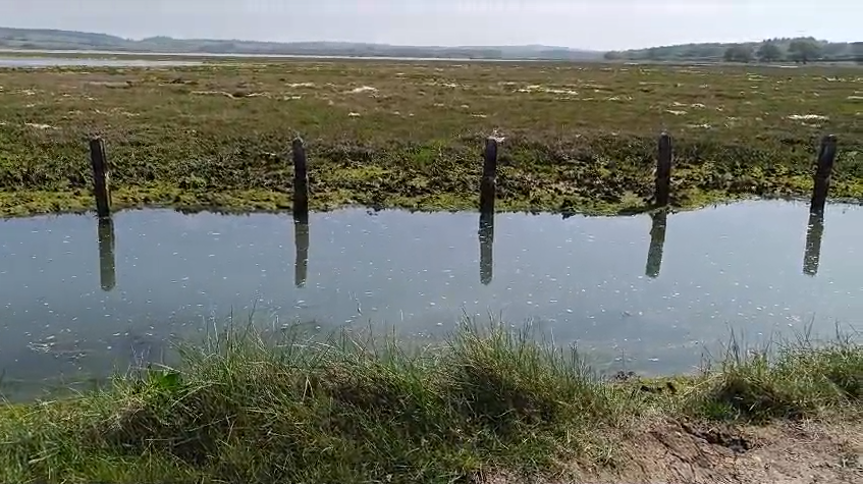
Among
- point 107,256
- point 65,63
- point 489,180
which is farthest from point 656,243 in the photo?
point 65,63

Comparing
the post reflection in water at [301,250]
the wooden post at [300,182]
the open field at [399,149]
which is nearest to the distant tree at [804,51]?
the open field at [399,149]

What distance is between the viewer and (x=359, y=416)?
5238 mm

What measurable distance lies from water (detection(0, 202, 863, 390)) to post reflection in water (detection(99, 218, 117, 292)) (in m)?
0.04

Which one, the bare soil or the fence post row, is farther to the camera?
the fence post row

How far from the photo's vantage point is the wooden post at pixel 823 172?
17125mm

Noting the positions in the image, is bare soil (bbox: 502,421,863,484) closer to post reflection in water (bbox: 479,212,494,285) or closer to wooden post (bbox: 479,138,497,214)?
post reflection in water (bbox: 479,212,494,285)

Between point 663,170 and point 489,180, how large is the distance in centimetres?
452

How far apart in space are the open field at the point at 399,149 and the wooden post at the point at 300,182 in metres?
1.19

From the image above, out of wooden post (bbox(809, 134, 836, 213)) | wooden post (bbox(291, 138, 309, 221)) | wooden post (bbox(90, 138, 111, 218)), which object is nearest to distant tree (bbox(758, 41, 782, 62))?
wooden post (bbox(809, 134, 836, 213))

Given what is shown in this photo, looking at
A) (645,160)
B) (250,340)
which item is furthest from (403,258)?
(645,160)

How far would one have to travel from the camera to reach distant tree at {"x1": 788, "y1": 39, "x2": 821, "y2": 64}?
147450 millimetres

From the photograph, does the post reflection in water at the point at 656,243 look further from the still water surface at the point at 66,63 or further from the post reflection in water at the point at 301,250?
the still water surface at the point at 66,63

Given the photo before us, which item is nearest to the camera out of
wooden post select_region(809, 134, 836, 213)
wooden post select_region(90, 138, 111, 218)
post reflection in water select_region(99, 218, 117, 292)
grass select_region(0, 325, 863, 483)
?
grass select_region(0, 325, 863, 483)

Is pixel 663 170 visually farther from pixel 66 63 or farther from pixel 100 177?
pixel 66 63
